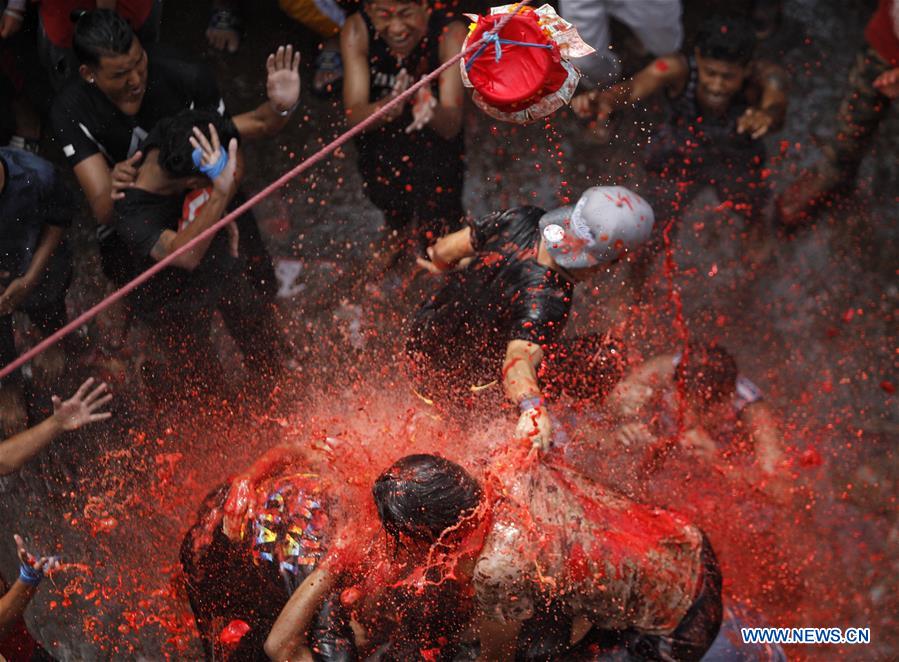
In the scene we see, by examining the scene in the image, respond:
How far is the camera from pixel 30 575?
3871mm

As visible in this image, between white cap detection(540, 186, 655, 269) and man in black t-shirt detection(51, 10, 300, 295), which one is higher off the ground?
man in black t-shirt detection(51, 10, 300, 295)

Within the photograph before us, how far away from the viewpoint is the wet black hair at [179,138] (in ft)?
13.5

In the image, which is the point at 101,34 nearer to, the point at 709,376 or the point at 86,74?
the point at 86,74

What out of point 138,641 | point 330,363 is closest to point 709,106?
point 330,363

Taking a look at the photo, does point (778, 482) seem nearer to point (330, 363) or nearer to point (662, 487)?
point (662, 487)

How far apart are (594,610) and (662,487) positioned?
4.71ft

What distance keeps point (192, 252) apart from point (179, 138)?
615 mm

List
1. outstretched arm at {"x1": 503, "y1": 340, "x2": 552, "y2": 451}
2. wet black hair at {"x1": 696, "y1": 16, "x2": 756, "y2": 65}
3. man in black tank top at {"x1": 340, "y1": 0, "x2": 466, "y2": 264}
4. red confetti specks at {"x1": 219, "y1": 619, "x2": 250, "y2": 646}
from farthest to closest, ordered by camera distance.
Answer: wet black hair at {"x1": 696, "y1": 16, "x2": 756, "y2": 65}, man in black tank top at {"x1": 340, "y1": 0, "x2": 466, "y2": 264}, red confetti specks at {"x1": 219, "y1": 619, "x2": 250, "y2": 646}, outstretched arm at {"x1": 503, "y1": 340, "x2": 552, "y2": 451}

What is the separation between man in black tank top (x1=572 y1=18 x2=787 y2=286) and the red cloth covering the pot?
1758 millimetres

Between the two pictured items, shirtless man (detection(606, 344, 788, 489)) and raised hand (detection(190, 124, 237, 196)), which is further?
shirtless man (detection(606, 344, 788, 489))

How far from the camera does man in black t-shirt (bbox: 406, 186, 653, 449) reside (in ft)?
12.7

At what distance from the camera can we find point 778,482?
4871 mm

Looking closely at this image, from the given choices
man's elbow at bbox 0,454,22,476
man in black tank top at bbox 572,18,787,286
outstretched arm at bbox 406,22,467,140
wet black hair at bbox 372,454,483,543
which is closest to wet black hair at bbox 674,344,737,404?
man in black tank top at bbox 572,18,787,286

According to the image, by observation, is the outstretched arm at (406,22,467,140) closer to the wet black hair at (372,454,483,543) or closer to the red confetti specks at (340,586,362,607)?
the wet black hair at (372,454,483,543)
